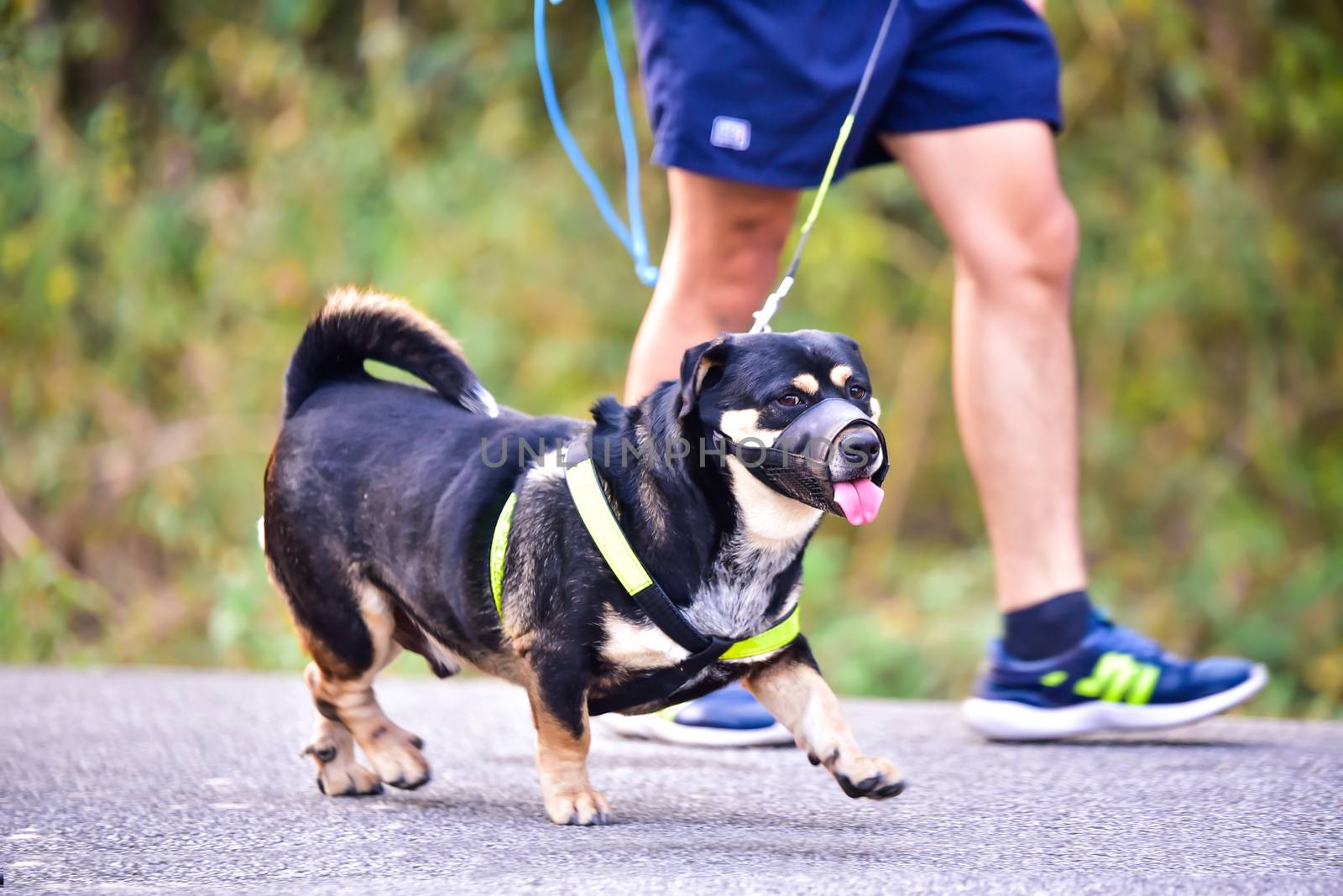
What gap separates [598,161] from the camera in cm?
664

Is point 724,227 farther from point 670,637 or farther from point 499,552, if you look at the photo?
point 670,637

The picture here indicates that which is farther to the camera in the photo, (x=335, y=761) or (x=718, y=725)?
(x=718, y=725)

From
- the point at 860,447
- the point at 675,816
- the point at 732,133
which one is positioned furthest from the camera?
the point at 732,133

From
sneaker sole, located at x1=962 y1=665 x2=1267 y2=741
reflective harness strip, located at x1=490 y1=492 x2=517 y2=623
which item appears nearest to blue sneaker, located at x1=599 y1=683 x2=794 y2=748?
sneaker sole, located at x1=962 y1=665 x2=1267 y2=741

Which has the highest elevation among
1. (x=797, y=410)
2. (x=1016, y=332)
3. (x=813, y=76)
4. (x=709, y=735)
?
(x=813, y=76)

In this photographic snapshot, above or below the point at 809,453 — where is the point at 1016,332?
above

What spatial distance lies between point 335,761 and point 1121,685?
58.8 inches

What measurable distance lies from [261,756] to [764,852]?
1.30 m

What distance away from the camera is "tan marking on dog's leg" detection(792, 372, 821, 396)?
2217 mm

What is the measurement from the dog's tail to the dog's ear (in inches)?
19.5

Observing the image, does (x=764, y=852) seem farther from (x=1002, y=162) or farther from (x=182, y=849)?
(x=1002, y=162)

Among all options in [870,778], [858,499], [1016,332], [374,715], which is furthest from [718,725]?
[858,499]

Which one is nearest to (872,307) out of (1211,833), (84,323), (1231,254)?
(1231,254)

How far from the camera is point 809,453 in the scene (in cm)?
211
